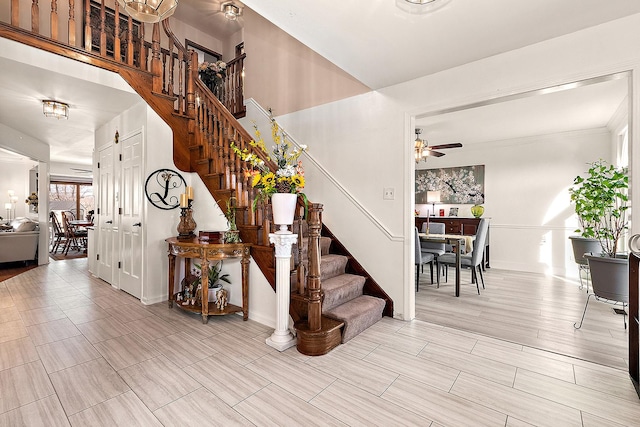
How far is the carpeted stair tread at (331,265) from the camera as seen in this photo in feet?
10.5

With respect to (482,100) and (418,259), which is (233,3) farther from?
(418,259)

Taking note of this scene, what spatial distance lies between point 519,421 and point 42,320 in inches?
170

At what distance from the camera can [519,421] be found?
166cm

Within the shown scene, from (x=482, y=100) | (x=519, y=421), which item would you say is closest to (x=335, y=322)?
(x=519, y=421)

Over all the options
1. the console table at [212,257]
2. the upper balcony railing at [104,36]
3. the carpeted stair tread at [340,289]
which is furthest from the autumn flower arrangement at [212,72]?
the carpeted stair tread at [340,289]

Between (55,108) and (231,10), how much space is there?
3150mm

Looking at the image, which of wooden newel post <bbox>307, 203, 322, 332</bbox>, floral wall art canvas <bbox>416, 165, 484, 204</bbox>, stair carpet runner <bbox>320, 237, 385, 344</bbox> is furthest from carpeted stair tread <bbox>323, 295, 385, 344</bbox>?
floral wall art canvas <bbox>416, 165, 484, 204</bbox>

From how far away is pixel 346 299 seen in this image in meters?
3.12

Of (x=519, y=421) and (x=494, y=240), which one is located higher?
(x=494, y=240)

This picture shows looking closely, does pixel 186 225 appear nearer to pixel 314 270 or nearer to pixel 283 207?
pixel 283 207

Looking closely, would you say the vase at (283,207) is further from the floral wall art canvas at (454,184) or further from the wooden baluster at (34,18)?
the floral wall art canvas at (454,184)

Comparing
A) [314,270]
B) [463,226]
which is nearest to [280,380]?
[314,270]

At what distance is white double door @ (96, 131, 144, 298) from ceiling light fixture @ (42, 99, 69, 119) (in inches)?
27.3

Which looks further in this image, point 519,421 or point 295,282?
point 295,282
